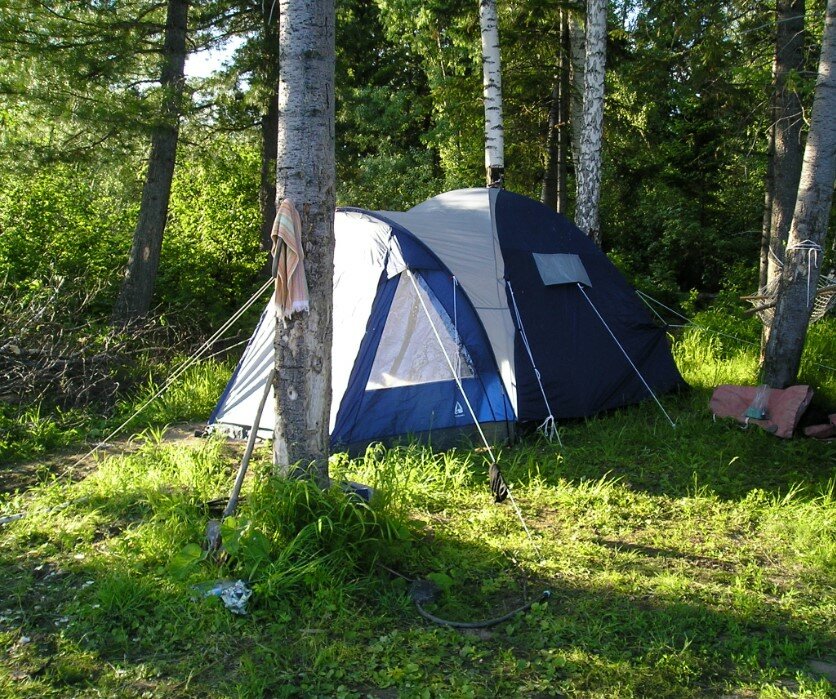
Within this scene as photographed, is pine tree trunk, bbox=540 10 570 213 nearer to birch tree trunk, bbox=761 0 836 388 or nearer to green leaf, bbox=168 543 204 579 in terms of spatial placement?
birch tree trunk, bbox=761 0 836 388

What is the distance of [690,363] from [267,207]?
6866mm

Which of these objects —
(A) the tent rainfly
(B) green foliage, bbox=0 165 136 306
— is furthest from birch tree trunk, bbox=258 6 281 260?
(A) the tent rainfly

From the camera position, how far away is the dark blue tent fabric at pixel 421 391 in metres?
5.61

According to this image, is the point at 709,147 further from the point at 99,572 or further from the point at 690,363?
the point at 99,572

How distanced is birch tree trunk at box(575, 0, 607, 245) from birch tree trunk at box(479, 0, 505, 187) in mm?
998

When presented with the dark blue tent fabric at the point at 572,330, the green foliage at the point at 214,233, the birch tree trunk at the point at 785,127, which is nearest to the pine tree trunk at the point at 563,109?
the birch tree trunk at the point at 785,127

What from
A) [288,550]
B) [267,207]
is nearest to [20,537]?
[288,550]

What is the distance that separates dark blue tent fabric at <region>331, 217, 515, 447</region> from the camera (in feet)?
18.4

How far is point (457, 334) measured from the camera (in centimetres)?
599

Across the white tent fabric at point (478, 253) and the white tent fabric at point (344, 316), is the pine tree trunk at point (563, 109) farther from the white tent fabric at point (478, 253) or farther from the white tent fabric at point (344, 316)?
the white tent fabric at point (344, 316)

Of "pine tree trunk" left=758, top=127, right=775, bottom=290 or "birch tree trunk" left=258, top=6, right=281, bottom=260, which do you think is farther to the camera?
"birch tree trunk" left=258, top=6, right=281, bottom=260

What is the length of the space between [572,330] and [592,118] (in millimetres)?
3328

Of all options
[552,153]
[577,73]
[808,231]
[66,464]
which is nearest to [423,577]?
[66,464]

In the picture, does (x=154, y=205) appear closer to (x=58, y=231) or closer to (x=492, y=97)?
(x=58, y=231)
